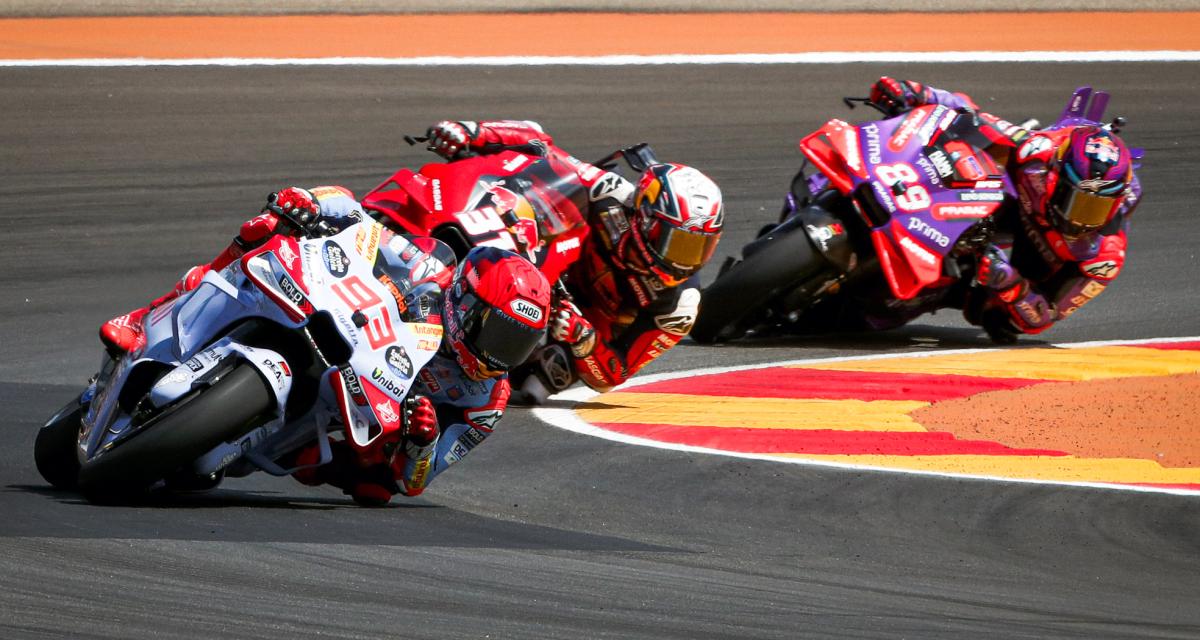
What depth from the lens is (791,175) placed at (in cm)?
1575

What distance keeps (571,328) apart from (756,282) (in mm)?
2217

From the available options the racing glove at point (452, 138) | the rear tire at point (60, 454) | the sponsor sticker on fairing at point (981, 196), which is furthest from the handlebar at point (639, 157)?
the rear tire at point (60, 454)

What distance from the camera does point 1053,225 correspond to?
1184 centimetres

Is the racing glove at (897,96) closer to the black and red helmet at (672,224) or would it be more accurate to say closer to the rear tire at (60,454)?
the black and red helmet at (672,224)

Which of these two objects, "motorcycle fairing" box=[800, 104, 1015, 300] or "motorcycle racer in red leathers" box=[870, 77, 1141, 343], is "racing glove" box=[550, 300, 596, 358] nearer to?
"motorcycle fairing" box=[800, 104, 1015, 300]

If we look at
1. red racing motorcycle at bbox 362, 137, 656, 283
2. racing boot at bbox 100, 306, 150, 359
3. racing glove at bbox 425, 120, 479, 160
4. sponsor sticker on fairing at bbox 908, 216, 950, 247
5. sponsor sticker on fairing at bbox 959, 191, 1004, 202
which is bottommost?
sponsor sticker on fairing at bbox 908, 216, 950, 247

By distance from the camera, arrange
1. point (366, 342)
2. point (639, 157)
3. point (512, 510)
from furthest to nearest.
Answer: point (639, 157) → point (512, 510) → point (366, 342)

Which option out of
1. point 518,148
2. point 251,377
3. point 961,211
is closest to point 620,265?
point 518,148

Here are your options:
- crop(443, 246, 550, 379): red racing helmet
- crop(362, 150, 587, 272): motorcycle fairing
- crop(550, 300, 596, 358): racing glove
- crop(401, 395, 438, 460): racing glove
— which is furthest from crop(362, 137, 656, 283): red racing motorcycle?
crop(401, 395, 438, 460): racing glove

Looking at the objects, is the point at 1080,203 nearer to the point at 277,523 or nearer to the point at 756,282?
the point at 756,282

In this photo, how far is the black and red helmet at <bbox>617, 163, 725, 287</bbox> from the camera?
31.9ft

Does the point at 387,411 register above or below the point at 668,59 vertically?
above

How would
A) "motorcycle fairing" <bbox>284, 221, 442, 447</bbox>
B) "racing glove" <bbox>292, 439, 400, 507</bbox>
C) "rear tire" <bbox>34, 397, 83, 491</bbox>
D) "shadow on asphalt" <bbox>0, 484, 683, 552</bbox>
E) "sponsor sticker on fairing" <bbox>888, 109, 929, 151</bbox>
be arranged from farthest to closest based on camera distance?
"sponsor sticker on fairing" <bbox>888, 109, 929, 151</bbox>, "racing glove" <bbox>292, 439, 400, 507</bbox>, "rear tire" <bbox>34, 397, 83, 491</bbox>, "motorcycle fairing" <bbox>284, 221, 442, 447</bbox>, "shadow on asphalt" <bbox>0, 484, 683, 552</bbox>

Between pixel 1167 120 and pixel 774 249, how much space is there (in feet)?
26.1
